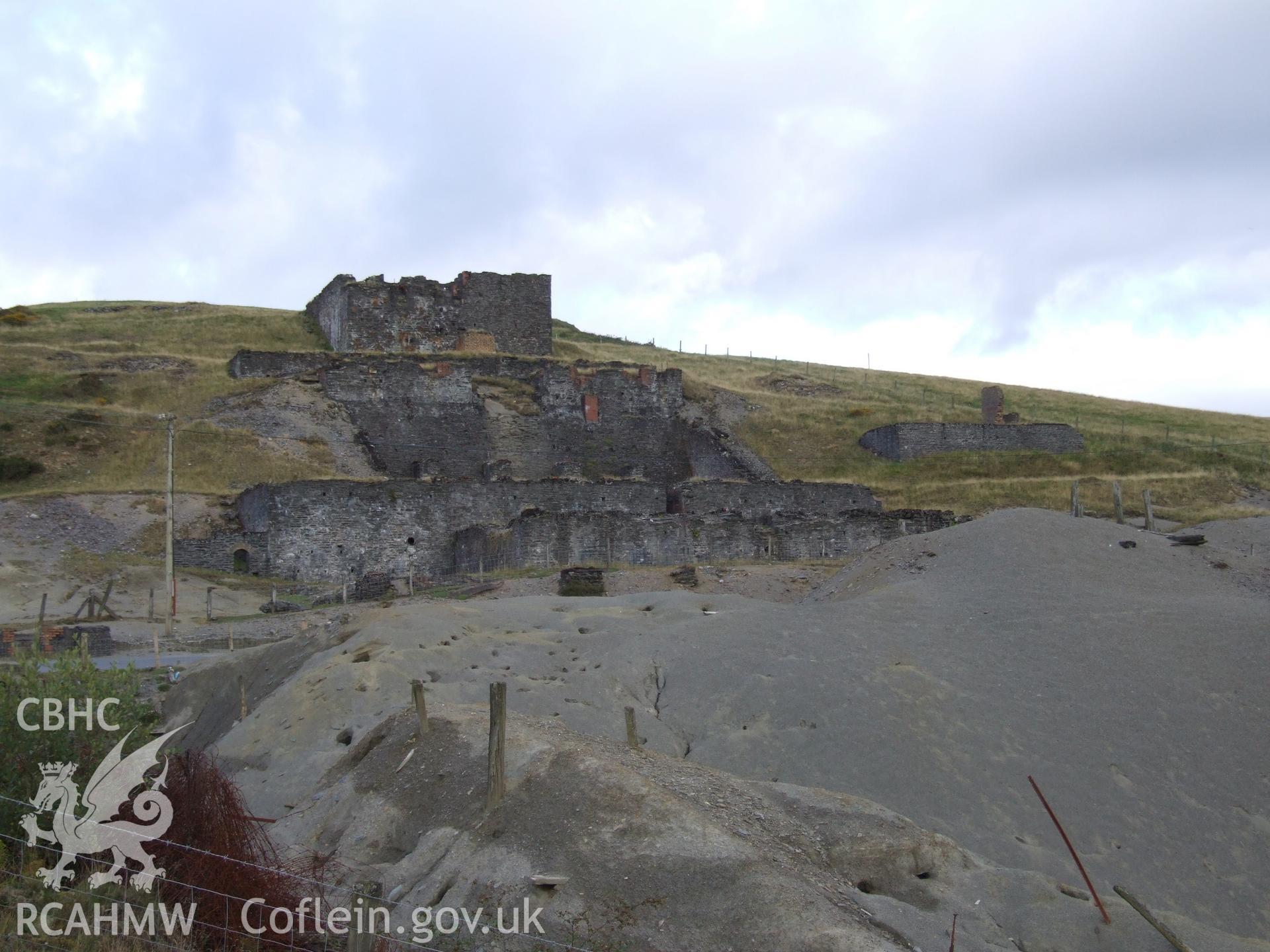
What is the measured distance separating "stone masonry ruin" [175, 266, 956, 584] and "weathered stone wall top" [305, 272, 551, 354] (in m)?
0.06

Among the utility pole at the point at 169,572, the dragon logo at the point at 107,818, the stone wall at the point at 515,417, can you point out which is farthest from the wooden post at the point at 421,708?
the stone wall at the point at 515,417

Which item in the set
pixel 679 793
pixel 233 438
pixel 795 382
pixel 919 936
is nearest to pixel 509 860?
pixel 679 793

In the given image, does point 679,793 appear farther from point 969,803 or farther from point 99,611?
point 99,611

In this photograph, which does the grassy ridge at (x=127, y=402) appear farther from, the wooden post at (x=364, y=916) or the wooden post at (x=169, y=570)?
the wooden post at (x=364, y=916)

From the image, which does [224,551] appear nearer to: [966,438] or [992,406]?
[966,438]

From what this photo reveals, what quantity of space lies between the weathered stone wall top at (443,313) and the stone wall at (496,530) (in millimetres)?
15555

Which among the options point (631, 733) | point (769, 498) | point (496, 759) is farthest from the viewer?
point (769, 498)

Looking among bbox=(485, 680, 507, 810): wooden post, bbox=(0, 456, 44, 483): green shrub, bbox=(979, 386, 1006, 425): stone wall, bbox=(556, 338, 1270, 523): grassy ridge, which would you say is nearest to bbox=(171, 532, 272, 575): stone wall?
bbox=(0, 456, 44, 483): green shrub

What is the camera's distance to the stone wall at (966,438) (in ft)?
143

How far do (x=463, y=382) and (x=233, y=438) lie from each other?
28.8ft

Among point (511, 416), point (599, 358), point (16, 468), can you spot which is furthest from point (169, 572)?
point (599, 358)

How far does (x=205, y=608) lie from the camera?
27.4 m

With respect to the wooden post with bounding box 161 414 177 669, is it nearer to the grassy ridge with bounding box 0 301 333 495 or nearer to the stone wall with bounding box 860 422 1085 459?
the grassy ridge with bounding box 0 301 333 495

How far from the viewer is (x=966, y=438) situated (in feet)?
145
